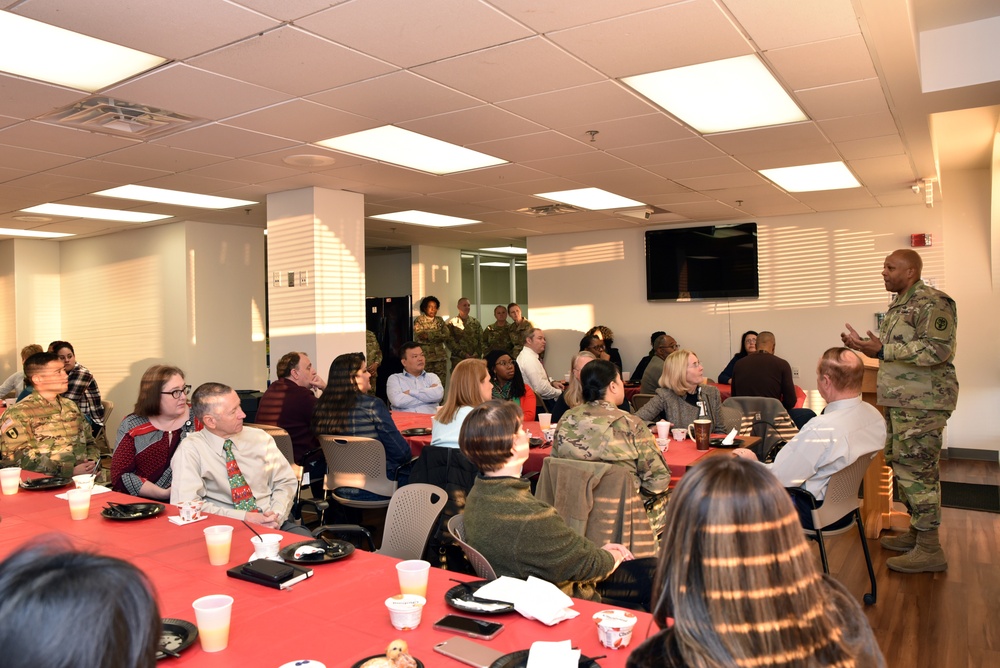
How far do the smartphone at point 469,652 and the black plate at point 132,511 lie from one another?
70.3 inches

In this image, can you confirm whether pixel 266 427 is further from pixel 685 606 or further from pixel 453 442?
pixel 685 606

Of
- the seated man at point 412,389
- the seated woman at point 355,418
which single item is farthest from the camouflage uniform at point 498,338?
the seated woman at point 355,418

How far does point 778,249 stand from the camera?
9516mm

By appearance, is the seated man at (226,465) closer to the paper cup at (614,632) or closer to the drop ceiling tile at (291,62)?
the drop ceiling tile at (291,62)

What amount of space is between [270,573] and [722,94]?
12.3 feet

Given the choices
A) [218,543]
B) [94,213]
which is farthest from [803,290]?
[218,543]

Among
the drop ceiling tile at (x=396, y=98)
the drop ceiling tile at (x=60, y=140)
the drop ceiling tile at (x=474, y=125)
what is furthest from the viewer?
the drop ceiling tile at (x=60, y=140)

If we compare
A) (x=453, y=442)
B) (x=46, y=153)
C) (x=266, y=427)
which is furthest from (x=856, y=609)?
(x=46, y=153)

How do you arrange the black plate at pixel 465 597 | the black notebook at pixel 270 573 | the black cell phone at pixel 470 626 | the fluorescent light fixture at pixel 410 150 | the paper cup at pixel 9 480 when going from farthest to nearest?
the fluorescent light fixture at pixel 410 150 → the paper cup at pixel 9 480 → the black notebook at pixel 270 573 → the black plate at pixel 465 597 → the black cell phone at pixel 470 626

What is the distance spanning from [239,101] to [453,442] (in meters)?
2.33

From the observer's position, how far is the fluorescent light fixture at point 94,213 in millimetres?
7652

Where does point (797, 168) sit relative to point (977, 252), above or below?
above

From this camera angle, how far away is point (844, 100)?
14.6 ft

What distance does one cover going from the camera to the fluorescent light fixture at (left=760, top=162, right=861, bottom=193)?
6539 mm
